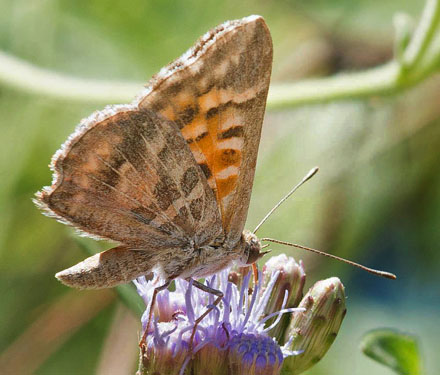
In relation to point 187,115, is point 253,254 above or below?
below

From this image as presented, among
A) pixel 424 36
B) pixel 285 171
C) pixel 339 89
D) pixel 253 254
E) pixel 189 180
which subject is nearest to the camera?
pixel 189 180

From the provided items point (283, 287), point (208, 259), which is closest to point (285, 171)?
point (283, 287)

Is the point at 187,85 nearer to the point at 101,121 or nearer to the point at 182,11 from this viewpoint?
the point at 101,121

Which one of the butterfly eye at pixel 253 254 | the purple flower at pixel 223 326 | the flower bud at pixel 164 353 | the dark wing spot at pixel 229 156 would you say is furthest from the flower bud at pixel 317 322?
the dark wing spot at pixel 229 156

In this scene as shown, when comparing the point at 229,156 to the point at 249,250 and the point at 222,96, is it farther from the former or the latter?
the point at 249,250

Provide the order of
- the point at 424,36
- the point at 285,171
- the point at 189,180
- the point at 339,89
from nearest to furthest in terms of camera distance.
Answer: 1. the point at 189,180
2. the point at 424,36
3. the point at 339,89
4. the point at 285,171

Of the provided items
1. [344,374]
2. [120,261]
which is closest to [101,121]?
[120,261]

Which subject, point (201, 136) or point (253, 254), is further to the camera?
point (253, 254)
